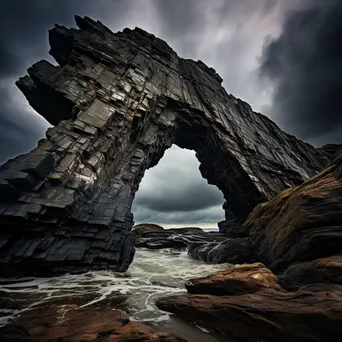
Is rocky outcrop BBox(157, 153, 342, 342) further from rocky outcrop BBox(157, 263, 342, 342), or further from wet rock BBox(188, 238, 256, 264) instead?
wet rock BBox(188, 238, 256, 264)

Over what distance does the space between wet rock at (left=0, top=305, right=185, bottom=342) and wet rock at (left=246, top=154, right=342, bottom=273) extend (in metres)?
5.70

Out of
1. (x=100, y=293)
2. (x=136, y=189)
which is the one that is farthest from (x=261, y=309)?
(x=136, y=189)

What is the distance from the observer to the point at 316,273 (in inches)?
190

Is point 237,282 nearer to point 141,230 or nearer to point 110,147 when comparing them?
point 110,147

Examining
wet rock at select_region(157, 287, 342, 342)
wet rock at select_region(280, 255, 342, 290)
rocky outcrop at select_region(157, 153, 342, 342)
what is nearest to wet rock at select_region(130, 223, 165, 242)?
rocky outcrop at select_region(157, 153, 342, 342)

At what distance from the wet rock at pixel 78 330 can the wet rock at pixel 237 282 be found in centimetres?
247

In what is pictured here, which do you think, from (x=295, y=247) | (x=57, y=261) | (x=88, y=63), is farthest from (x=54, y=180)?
(x=88, y=63)

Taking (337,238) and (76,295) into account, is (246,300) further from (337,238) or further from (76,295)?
(76,295)

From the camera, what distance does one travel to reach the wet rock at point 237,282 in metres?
5.04

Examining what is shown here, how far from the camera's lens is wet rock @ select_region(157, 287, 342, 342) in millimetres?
3016

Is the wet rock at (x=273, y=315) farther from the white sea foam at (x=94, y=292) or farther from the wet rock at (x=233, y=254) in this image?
the wet rock at (x=233, y=254)

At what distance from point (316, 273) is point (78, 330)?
20.3ft

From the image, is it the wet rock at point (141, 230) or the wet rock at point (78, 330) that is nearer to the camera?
the wet rock at point (78, 330)

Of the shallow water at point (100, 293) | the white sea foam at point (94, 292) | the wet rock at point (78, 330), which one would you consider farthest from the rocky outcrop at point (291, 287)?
the wet rock at point (78, 330)
